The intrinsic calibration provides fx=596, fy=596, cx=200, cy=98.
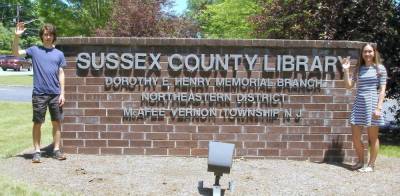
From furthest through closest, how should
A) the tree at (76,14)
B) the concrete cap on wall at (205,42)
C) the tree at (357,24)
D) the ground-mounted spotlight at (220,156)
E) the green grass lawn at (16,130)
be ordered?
the tree at (76,14), the tree at (357,24), the green grass lawn at (16,130), the concrete cap on wall at (205,42), the ground-mounted spotlight at (220,156)

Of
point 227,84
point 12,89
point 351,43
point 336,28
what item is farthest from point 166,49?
point 12,89

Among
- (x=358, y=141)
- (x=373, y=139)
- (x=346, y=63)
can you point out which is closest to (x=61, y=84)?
(x=346, y=63)

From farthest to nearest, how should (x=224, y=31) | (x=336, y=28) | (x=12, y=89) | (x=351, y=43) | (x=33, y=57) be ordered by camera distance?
(x=224, y=31) → (x=12, y=89) → (x=336, y=28) → (x=351, y=43) → (x=33, y=57)

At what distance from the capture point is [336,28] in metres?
11.2

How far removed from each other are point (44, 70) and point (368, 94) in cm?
424

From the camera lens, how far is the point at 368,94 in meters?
7.77

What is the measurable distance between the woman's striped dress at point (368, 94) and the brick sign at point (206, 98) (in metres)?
0.62

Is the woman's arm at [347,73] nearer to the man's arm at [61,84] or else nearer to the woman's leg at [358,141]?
the woman's leg at [358,141]

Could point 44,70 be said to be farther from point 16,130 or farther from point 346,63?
point 16,130

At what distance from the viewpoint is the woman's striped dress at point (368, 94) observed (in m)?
7.75

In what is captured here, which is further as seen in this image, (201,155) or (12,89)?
(12,89)

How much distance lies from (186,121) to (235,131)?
715 mm

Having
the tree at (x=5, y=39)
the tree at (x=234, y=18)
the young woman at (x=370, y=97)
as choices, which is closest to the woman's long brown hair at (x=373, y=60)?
the young woman at (x=370, y=97)

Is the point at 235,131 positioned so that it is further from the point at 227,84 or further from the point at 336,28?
the point at 336,28
